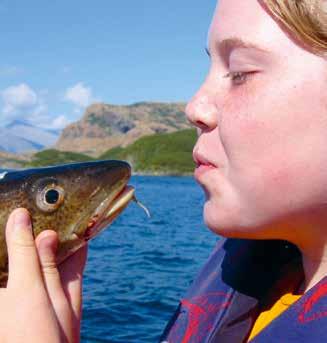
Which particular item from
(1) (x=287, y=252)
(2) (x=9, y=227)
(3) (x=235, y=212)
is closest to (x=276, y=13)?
(3) (x=235, y=212)

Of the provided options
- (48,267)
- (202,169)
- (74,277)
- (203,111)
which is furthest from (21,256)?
(203,111)

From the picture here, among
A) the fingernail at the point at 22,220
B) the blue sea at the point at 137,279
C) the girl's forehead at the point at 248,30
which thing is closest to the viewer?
the girl's forehead at the point at 248,30

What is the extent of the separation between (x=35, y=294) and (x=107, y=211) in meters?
0.79

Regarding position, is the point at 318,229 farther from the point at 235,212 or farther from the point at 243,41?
the point at 243,41

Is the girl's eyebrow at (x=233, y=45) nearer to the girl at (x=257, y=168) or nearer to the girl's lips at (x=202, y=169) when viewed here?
the girl at (x=257, y=168)

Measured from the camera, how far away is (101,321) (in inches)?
455

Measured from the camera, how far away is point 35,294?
2482 mm

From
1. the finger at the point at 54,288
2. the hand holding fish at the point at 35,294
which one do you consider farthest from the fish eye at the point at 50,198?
the finger at the point at 54,288

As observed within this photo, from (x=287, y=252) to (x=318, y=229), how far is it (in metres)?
0.72

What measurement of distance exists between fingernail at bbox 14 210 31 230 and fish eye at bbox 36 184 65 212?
22 cm

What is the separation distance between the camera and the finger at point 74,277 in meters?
2.82

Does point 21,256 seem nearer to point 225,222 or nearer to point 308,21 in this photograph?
point 225,222

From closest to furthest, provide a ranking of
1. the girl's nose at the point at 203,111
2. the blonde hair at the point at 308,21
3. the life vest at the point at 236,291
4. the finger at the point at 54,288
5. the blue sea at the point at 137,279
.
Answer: the blonde hair at the point at 308,21 → the girl's nose at the point at 203,111 → the finger at the point at 54,288 → the life vest at the point at 236,291 → the blue sea at the point at 137,279

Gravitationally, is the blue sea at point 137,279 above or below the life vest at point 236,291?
below
